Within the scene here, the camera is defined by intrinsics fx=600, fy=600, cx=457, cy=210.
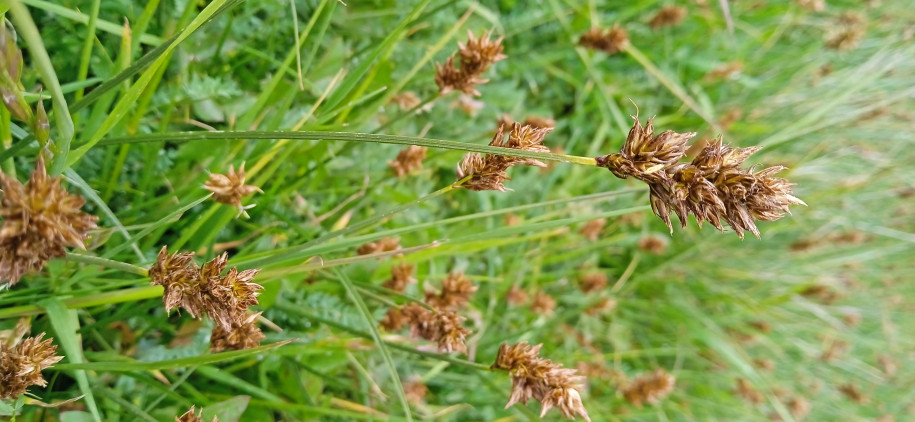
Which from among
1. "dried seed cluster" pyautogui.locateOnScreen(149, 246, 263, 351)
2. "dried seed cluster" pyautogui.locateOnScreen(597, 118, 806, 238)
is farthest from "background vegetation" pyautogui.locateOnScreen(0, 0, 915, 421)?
"dried seed cluster" pyautogui.locateOnScreen(597, 118, 806, 238)

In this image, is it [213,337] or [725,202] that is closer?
[725,202]

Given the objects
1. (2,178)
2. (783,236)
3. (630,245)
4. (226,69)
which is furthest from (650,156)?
(783,236)

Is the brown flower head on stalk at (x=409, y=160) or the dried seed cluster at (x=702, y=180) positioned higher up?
the brown flower head on stalk at (x=409, y=160)

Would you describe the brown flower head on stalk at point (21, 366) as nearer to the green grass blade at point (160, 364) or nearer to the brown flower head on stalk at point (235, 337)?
the green grass blade at point (160, 364)

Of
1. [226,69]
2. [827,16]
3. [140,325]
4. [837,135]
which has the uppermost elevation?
[827,16]

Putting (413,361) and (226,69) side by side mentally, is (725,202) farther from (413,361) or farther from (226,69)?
(413,361)

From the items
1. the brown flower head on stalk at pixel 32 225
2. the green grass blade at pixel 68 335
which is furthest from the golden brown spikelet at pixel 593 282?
the brown flower head on stalk at pixel 32 225
